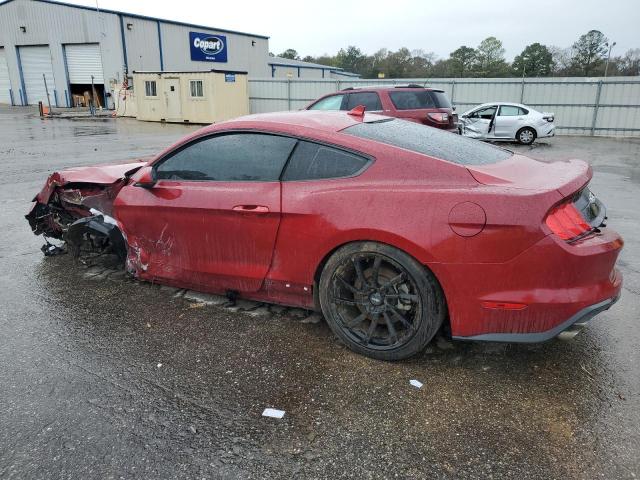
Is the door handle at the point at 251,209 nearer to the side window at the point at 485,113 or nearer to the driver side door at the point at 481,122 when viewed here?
the driver side door at the point at 481,122

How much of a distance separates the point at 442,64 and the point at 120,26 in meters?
62.6

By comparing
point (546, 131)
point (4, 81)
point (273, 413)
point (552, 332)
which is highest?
point (4, 81)

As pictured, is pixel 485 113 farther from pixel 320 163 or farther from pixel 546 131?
pixel 320 163

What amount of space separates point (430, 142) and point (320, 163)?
2.54 ft

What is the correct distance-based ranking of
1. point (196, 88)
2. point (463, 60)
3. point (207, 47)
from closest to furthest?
1. point (196, 88)
2. point (207, 47)
3. point (463, 60)

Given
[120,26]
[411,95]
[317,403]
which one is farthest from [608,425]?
[120,26]

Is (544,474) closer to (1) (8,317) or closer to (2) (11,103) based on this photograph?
(1) (8,317)

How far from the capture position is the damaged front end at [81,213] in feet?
14.0

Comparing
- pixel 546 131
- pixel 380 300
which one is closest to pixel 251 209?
pixel 380 300

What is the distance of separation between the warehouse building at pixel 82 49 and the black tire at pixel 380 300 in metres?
32.4

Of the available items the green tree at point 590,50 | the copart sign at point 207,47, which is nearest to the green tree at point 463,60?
the green tree at point 590,50

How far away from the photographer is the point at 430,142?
3275 mm

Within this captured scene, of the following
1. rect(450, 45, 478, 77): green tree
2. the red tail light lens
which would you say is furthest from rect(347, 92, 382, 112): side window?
rect(450, 45, 478, 77): green tree

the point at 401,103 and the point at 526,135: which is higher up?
the point at 401,103
